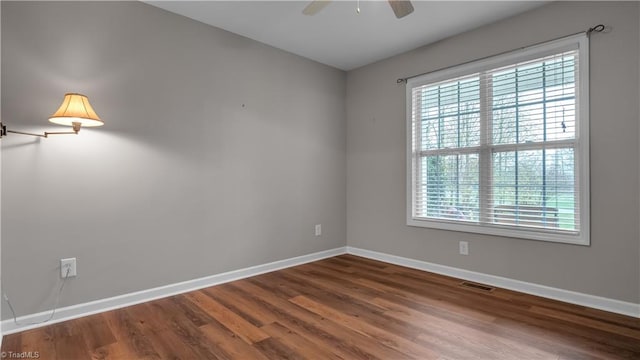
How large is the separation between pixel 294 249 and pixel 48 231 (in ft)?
7.48

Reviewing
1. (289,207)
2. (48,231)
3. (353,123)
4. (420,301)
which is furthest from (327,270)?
(48,231)

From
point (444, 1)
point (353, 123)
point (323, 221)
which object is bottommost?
point (323, 221)

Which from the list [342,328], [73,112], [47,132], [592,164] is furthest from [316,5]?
[592,164]

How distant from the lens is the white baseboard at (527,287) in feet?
8.00

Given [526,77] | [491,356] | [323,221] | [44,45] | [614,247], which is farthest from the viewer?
[323,221]

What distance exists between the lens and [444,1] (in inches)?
108

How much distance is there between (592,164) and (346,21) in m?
2.38

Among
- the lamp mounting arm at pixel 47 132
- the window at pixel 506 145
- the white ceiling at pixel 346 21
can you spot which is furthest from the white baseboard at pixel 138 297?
the white ceiling at pixel 346 21

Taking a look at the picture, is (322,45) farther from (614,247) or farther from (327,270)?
(614,247)

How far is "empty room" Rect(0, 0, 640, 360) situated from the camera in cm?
217

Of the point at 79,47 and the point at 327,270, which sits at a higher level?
the point at 79,47

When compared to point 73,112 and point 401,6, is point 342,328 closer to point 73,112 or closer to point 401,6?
point 401,6

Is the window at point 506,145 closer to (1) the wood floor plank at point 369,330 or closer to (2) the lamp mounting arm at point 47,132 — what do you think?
(1) the wood floor plank at point 369,330

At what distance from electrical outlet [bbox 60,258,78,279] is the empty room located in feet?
0.05
